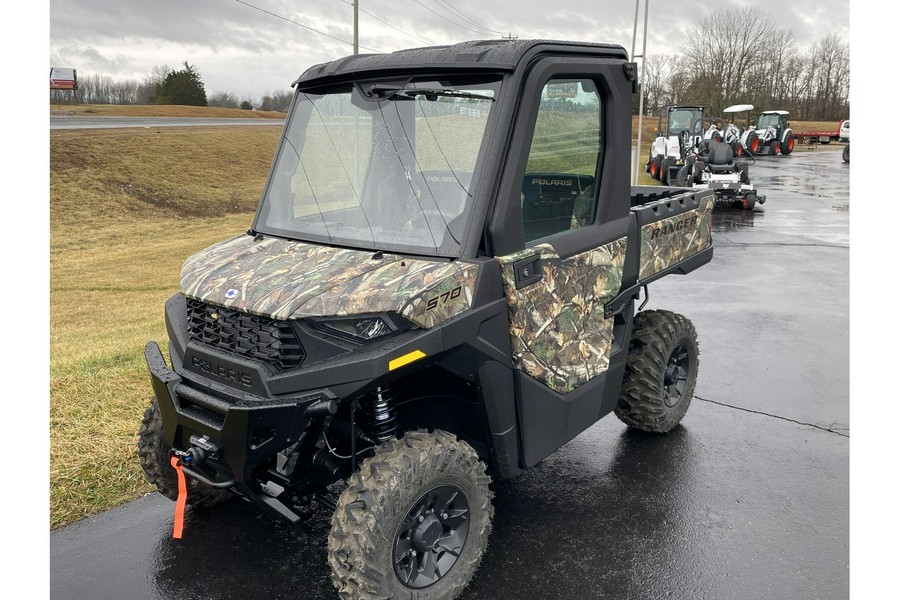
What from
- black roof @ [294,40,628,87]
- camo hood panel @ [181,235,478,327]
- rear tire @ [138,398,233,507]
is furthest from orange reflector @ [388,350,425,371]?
rear tire @ [138,398,233,507]

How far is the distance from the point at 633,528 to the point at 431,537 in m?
1.37

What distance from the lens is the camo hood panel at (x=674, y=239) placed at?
15.0ft

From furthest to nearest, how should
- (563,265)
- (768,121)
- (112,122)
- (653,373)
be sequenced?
(768,121)
(112,122)
(653,373)
(563,265)

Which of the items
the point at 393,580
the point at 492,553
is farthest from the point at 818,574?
the point at 393,580

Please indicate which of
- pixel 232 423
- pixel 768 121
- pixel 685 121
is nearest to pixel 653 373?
pixel 232 423

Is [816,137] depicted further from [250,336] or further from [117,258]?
[250,336]

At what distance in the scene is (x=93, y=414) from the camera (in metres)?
5.31

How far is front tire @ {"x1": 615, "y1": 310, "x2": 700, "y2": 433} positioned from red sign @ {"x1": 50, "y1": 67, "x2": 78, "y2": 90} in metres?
61.5

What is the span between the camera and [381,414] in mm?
3258

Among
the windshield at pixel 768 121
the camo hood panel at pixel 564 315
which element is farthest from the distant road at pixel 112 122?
the camo hood panel at pixel 564 315

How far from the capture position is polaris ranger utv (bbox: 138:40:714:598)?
2939 millimetres

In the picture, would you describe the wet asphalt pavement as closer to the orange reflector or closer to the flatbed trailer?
the orange reflector

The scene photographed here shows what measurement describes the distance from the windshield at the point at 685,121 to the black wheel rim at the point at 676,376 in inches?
911

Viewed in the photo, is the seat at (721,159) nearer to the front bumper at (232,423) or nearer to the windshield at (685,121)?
the windshield at (685,121)
